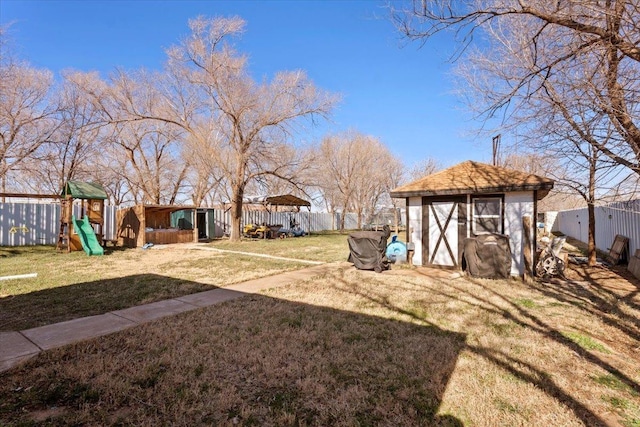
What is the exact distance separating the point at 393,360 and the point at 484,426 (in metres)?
1.10

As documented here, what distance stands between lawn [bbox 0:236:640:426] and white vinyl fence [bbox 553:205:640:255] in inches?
87.7

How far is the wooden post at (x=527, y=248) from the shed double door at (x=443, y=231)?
1.33m

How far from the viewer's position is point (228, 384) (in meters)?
2.88

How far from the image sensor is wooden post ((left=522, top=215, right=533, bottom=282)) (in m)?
7.64

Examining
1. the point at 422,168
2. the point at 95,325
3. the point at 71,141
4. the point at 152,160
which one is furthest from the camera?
the point at 422,168

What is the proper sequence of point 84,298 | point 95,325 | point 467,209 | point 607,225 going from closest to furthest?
point 95,325 < point 84,298 < point 467,209 < point 607,225

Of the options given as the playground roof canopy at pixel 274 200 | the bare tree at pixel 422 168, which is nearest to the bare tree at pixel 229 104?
the playground roof canopy at pixel 274 200

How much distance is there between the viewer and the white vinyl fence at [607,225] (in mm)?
9080

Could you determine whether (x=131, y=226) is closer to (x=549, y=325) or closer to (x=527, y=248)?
(x=527, y=248)

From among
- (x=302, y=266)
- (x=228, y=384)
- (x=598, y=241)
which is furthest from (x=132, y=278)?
(x=598, y=241)

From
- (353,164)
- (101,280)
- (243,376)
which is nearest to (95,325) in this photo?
(243,376)

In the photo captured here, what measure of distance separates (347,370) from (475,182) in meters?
6.71

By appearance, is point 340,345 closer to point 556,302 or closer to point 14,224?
point 556,302

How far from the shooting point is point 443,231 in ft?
29.1
